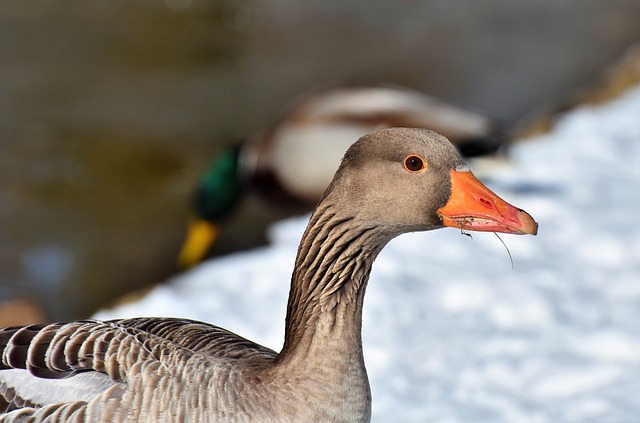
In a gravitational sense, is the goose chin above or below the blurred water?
below

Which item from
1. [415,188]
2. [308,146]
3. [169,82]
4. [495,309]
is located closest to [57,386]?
[415,188]

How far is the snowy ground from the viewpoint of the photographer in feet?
14.9

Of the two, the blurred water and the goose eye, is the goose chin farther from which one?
the blurred water

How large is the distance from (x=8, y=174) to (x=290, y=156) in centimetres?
263

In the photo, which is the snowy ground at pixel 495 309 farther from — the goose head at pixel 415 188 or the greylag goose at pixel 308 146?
the goose head at pixel 415 188

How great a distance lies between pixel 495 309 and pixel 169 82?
5848 mm

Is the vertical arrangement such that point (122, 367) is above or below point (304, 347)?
below

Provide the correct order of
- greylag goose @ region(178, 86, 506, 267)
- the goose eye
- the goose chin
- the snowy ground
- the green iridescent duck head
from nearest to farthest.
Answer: the goose chin
the goose eye
the snowy ground
greylag goose @ region(178, 86, 506, 267)
the green iridescent duck head

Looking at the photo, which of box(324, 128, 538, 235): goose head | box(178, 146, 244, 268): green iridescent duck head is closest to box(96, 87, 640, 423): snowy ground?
box(178, 146, 244, 268): green iridescent duck head

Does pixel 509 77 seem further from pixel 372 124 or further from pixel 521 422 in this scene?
pixel 521 422

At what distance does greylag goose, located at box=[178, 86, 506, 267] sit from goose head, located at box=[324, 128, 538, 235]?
14.4 ft

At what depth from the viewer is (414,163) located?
2.87 meters

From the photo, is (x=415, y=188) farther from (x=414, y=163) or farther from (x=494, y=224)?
(x=494, y=224)

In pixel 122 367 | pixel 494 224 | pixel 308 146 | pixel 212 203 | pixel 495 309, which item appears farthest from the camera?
pixel 308 146
